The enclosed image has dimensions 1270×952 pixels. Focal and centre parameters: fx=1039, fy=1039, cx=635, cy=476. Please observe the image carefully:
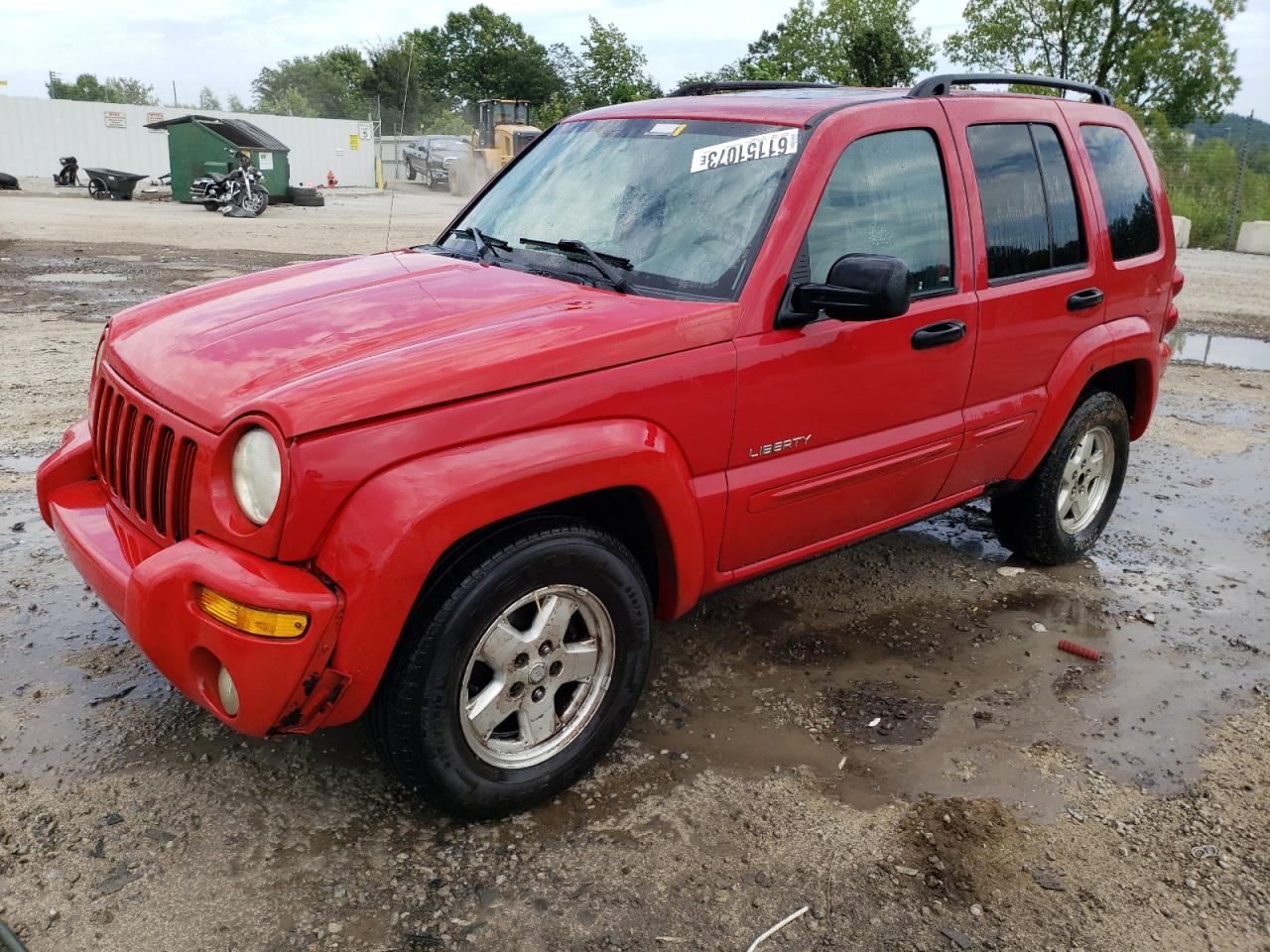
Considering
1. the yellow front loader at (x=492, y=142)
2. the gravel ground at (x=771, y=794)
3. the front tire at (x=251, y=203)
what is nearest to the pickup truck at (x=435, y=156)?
the yellow front loader at (x=492, y=142)

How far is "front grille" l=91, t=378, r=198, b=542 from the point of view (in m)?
2.55

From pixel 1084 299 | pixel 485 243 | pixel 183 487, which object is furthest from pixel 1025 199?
pixel 183 487

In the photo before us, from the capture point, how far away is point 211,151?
23.8m

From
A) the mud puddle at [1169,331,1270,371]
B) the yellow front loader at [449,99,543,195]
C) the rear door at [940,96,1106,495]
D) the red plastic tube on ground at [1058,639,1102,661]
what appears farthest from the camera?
the yellow front loader at [449,99,543,195]

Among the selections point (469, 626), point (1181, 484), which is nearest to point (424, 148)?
point (1181, 484)

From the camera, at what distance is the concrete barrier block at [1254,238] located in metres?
21.4

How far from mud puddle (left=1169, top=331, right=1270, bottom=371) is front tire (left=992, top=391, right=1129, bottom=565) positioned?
17.7 feet

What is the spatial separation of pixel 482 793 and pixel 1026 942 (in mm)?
1387

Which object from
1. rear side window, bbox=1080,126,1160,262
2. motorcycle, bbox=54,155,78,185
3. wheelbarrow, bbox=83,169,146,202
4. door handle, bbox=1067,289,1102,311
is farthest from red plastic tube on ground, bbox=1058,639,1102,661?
motorcycle, bbox=54,155,78,185

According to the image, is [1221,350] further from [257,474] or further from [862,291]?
[257,474]

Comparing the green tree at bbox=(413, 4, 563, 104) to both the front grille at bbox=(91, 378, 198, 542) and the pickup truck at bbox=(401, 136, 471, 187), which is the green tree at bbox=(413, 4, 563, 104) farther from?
the front grille at bbox=(91, 378, 198, 542)

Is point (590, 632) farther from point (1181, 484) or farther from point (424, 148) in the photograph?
point (424, 148)

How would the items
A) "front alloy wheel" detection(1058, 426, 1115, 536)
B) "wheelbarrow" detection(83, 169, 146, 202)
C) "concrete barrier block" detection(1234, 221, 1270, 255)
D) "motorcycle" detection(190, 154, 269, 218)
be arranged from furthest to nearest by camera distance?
"wheelbarrow" detection(83, 169, 146, 202), "motorcycle" detection(190, 154, 269, 218), "concrete barrier block" detection(1234, 221, 1270, 255), "front alloy wheel" detection(1058, 426, 1115, 536)

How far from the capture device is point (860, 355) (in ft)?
10.7
